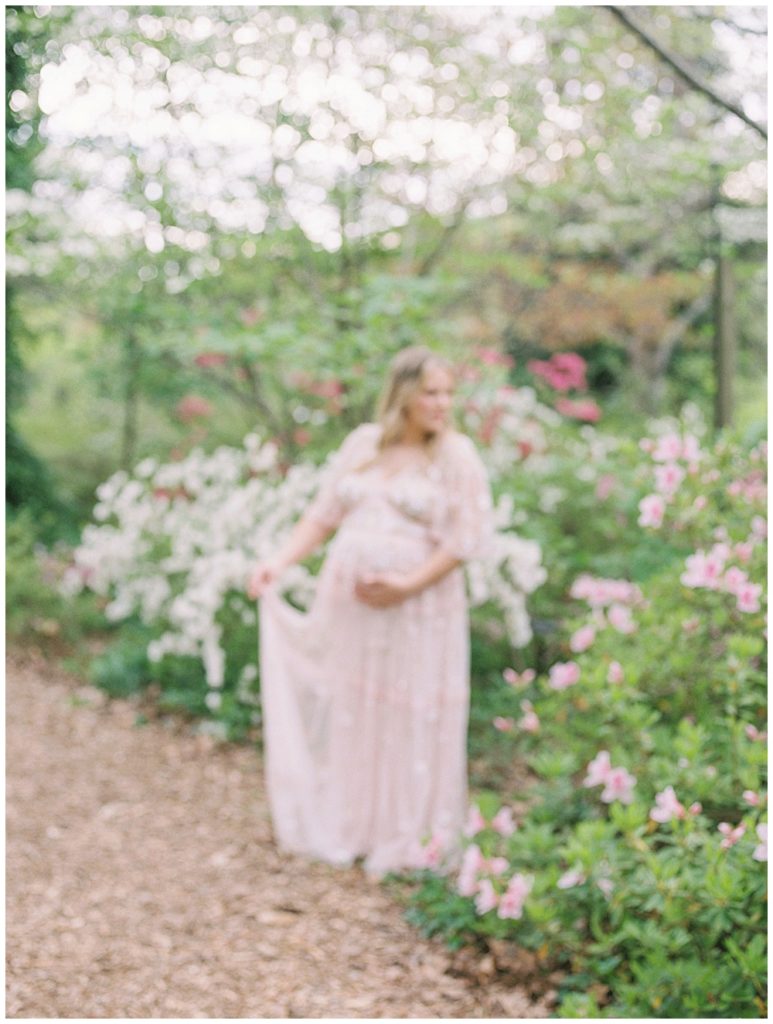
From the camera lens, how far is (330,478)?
3.88 meters

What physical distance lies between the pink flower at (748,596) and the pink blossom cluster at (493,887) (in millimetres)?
988

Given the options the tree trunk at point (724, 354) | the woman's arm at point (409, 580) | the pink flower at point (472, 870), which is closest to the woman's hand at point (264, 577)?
the woman's arm at point (409, 580)

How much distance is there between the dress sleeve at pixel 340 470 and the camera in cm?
382

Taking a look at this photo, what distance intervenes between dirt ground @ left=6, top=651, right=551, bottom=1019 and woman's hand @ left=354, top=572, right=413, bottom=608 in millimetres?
987

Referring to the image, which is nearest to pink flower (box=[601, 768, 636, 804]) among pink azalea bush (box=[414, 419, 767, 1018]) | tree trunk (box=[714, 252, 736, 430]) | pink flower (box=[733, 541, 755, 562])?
pink azalea bush (box=[414, 419, 767, 1018])

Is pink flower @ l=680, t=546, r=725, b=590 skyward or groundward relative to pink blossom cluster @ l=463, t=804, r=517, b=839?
skyward

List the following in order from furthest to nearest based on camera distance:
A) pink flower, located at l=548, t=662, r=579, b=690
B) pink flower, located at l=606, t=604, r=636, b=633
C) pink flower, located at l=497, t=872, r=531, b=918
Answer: pink flower, located at l=606, t=604, r=636, b=633 < pink flower, located at l=548, t=662, r=579, b=690 < pink flower, located at l=497, t=872, r=531, b=918

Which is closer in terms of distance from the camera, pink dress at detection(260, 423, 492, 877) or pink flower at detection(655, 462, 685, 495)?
pink flower at detection(655, 462, 685, 495)

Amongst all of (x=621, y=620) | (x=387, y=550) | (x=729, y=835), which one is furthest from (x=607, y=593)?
(x=729, y=835)

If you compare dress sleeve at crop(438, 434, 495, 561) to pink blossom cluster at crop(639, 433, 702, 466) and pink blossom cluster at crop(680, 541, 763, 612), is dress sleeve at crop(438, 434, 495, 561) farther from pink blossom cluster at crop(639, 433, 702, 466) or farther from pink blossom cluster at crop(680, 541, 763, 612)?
pink blossom cluster at crop(680, 541, 763, 612)

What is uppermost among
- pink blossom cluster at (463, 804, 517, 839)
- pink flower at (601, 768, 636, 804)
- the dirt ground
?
pink flower at (601, 768, 636, 804)

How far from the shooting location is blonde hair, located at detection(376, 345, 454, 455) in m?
3.58

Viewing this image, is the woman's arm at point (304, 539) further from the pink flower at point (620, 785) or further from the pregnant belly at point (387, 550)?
the pink flower at point (620, 785)

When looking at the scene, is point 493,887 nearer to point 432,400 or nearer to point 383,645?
point 383,645
